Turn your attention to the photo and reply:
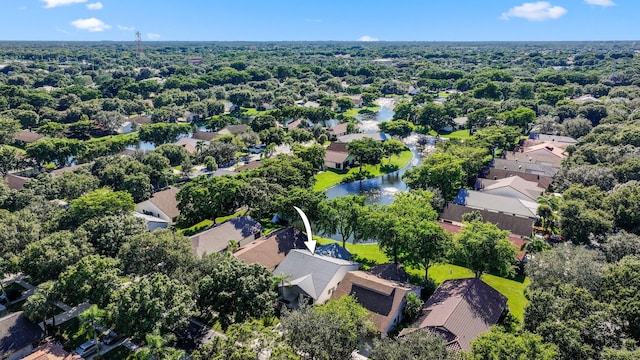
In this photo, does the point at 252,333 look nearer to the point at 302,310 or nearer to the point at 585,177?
the point at 302,310

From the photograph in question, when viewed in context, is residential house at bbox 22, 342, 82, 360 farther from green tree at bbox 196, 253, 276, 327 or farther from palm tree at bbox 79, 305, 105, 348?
green tree at bbox 196, 253, 276, 327

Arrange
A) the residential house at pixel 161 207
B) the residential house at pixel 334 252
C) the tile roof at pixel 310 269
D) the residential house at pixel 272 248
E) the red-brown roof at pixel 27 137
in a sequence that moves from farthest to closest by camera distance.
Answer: the red-brown roof at pixel 27 137 < the residential house at pixel 161 207 < the residential house at pixel 334 252 < the residential house at pixel 272 248 < the tile roof at pixel 310 269

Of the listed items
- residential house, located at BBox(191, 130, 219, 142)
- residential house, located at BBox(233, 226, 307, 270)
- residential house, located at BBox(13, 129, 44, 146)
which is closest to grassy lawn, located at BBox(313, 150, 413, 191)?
residential house, located at BBox(233, 226, 307, 270)

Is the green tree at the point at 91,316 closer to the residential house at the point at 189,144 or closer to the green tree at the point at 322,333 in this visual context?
the green tree at the point at 322,333

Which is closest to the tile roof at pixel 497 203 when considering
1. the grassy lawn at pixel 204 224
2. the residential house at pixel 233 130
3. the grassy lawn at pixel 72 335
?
the grassy lawn at pixel 204 224

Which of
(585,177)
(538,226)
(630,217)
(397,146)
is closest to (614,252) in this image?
(630,217)

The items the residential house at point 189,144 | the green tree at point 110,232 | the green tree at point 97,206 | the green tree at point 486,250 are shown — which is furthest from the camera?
the residential house at point 189,144

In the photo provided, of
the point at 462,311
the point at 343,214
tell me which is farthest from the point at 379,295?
the point at 343,214
